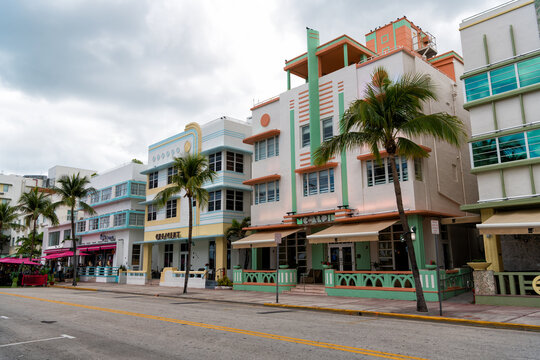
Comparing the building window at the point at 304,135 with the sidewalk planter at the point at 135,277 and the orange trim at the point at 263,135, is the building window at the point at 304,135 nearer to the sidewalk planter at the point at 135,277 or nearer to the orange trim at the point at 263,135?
the orange trim at the point at 263,135

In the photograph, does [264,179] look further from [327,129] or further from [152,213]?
[152,213]

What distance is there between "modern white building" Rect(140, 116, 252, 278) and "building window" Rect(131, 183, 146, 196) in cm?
542

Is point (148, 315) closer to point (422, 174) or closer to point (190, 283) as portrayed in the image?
point (422, 174)

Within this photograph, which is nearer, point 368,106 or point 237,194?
point 368,106

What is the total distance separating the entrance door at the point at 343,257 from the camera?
2322 cm

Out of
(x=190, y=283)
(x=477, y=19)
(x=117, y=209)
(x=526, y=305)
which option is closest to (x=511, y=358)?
(x=526, y=305)

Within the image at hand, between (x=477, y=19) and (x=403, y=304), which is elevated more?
(x=477, y=19)

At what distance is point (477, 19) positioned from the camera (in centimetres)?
1872

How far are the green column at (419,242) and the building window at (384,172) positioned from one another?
201 cm

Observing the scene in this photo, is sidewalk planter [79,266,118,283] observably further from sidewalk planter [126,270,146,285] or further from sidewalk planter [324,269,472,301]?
sidewalk planter [324,269,472,301]

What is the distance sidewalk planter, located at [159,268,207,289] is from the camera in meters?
28.8

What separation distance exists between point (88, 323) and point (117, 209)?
107 feet

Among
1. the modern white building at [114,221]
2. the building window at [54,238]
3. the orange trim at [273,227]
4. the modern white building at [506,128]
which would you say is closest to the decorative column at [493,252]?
the modern white building at [506,128]

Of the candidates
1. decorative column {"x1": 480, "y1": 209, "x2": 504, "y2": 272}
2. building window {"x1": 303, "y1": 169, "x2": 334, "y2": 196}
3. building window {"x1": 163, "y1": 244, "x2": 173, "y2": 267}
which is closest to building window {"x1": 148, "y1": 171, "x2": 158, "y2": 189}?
building window {"x1": 163, "y1": 244, "x2": 173, "y2": 267}
